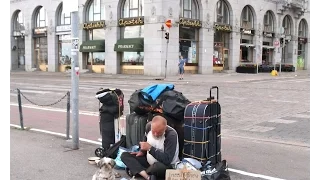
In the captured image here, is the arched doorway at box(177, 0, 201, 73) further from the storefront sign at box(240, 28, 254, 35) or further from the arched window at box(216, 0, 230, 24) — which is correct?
the storefront sign at box(240, 28, 254, 35)

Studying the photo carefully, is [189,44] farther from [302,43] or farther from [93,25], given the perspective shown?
[302,43]

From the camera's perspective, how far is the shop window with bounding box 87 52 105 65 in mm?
37719

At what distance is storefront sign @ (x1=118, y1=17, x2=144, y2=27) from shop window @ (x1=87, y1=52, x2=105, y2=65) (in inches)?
170

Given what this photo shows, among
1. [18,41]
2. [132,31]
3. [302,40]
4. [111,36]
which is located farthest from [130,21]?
[302,40]

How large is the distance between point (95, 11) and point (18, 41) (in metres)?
17.0

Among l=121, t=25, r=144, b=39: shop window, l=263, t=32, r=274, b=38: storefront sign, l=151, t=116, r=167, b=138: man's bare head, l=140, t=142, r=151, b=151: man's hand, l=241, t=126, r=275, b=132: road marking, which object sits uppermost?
l=263, t=32, r=274, b=38: storefront sign

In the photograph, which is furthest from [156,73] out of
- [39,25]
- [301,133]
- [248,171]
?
[248,171]

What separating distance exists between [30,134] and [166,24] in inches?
898

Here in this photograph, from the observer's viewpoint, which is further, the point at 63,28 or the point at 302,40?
the point at 302,40

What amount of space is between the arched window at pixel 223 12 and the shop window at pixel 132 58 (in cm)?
966

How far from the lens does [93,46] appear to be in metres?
36.6

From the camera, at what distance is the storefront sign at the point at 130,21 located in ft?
109

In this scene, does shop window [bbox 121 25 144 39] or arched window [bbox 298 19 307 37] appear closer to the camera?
shop window [bbox 121 25 144 39]

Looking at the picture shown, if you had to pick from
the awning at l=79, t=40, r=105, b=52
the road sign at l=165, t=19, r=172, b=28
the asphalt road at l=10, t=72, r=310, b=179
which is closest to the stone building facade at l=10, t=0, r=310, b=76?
the awning at l=79, t=40, r=105, b=52
